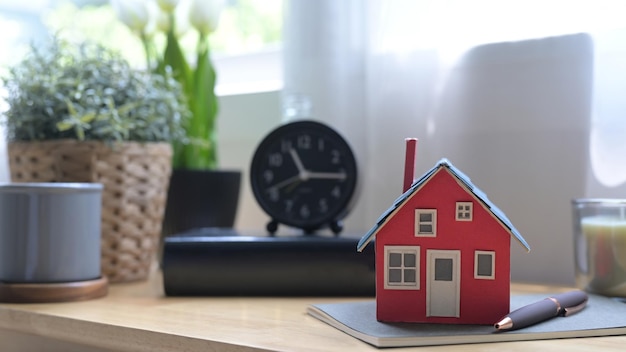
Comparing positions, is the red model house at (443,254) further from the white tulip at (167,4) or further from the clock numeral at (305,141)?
the white tulip at (167,4)

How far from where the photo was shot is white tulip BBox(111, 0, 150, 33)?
1.22m

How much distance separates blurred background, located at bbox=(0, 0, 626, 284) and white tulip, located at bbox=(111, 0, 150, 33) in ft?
0.76

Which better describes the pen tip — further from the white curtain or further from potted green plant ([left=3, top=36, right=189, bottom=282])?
potted green plant ([left=3, top=36, right=189, bottom=282])

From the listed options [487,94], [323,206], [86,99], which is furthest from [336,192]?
[86,99]

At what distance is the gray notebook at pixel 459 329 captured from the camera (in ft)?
2.03

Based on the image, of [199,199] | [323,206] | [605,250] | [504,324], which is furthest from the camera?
[199,199]

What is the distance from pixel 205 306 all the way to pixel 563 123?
49 centimetres

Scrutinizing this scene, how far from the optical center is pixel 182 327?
27.7 inches

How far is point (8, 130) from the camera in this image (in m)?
1.02

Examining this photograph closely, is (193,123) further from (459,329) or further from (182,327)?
(459,329)

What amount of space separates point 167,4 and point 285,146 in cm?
37

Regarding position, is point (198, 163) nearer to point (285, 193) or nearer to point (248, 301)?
point (285, 193)

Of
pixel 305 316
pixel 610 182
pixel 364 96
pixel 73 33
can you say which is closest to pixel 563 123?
pixel 610 182

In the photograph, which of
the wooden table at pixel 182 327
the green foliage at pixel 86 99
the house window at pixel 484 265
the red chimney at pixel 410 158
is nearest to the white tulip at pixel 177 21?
the green foliage at pixel 86 99
